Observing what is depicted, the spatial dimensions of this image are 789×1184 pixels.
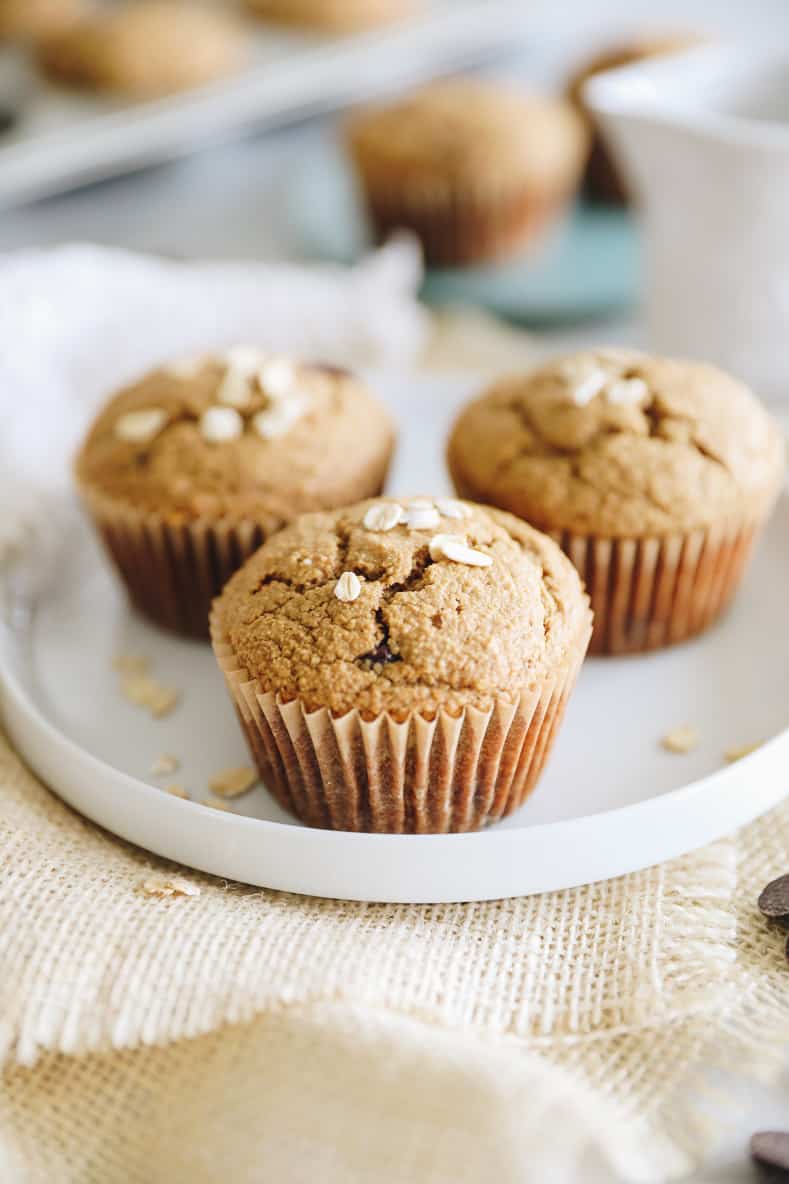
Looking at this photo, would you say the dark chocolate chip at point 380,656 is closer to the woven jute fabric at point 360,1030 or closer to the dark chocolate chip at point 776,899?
the woven jute fabric at point 360,1030

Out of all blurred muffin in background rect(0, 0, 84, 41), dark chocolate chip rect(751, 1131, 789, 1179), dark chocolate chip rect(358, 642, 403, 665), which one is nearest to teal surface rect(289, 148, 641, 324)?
blurred muffin in background rect(0, 0, 84, 41)

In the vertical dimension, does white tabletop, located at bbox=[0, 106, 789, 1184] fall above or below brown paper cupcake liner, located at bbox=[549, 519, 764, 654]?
below

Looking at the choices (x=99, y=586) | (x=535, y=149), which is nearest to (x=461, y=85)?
(x=535, y=149)

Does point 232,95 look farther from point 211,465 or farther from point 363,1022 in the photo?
point 363,1022

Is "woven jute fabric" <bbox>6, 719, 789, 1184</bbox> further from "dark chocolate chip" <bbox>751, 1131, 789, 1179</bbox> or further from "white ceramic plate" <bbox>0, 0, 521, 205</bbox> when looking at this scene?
"white ceramic plate" <bbox>0, 0, 521, 205</bbox>

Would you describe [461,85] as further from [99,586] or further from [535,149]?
[99,586]

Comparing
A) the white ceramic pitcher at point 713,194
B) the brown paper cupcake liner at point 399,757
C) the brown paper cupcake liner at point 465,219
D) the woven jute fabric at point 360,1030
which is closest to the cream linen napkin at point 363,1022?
the woven jute fabric at point 360,1030
